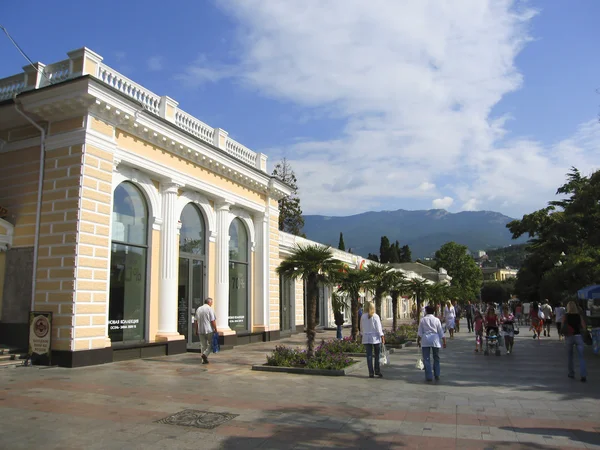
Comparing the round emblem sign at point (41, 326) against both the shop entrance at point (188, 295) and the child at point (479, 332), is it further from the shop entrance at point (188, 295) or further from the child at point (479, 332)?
the child at point (479, 332)

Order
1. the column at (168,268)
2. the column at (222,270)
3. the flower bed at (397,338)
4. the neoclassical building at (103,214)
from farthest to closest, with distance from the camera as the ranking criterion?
the flower bed at (397,338) → the column at (222,270) → the column at (168,268) → the neoclassical building at (103,214)

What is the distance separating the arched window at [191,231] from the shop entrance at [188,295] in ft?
1.42

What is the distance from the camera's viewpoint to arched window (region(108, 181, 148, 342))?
47.7 ft

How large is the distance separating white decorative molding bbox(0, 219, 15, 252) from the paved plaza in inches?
148

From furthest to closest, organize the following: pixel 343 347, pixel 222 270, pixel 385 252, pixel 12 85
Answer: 1. pixel 385 252
2. pixel 222 270
3. pixel 343 347
4. pixel 12 85

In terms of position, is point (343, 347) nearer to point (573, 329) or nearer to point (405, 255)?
point (573, 329)

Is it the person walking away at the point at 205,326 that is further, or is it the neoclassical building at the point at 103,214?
the person walking away at the point at 205,326

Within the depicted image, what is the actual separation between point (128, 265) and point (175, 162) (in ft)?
13.9

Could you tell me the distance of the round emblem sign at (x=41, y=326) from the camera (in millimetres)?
12484

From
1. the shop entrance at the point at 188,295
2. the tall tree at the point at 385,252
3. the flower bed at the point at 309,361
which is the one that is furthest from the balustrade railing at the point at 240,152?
the tall tree at the point at 385,252

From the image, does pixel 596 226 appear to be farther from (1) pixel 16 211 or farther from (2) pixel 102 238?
(1) pixel 16 211

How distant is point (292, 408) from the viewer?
7.90 m

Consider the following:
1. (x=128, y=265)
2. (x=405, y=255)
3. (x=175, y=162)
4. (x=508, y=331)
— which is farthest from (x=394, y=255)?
(x=128, y=265)

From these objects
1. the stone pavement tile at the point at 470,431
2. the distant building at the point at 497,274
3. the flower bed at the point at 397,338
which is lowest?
the stone pavement tile at the point at 470,431
